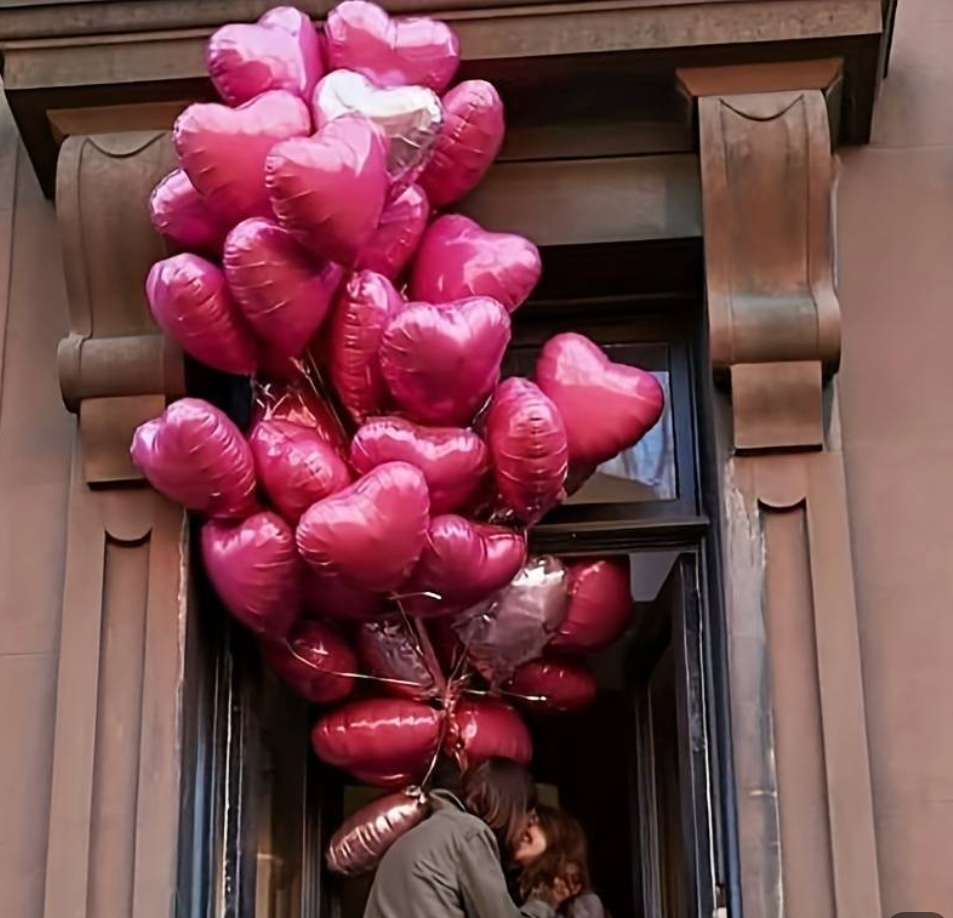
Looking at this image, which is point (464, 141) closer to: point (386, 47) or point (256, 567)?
point (386, 47)

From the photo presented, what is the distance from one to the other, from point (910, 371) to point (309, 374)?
140 cm

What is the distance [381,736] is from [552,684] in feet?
1.53

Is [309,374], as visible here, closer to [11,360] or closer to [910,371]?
[11,360]

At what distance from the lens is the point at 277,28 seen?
419cm

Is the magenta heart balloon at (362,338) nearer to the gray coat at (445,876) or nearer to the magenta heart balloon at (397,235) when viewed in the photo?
the magenta heart balloon at (397,235)

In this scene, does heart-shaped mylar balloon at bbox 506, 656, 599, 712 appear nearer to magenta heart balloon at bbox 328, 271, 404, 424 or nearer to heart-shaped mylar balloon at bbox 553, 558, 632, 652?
heart-shaped mylar balloon at bbox 553, 558, 632, 652

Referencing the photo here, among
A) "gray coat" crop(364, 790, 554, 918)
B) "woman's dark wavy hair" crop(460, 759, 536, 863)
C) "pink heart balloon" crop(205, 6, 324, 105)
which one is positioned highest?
"pink heart balloon" crop(205, 6, 324, 105)

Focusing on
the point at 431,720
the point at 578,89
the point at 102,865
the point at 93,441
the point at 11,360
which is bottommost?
the point at 102,865

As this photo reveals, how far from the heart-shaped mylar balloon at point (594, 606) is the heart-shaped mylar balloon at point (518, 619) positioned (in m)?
0.04

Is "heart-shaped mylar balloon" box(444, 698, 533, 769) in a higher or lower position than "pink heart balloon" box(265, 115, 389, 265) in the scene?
lower

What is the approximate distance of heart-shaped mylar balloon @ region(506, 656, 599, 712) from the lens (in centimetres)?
450

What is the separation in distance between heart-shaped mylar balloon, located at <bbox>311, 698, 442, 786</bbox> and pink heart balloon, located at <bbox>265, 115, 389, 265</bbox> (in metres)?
1.07

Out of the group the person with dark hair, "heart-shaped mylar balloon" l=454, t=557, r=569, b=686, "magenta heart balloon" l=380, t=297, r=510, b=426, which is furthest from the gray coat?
"magenta heart balloon" l=380, t=297, r=510, b=426

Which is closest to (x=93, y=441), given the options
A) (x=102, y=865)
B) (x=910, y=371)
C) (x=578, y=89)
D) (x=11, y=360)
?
(x=11, y=360)
